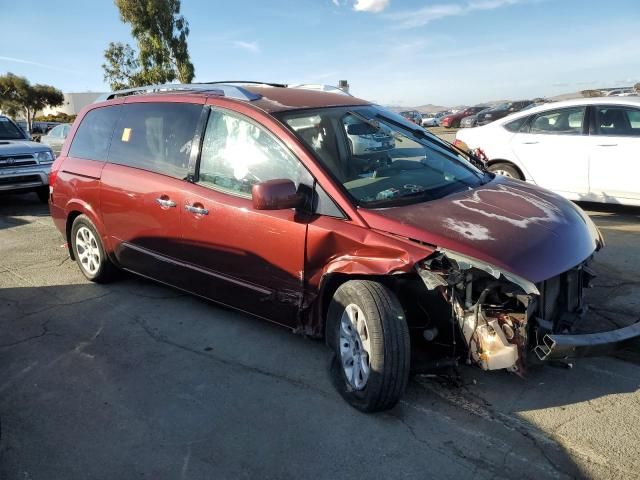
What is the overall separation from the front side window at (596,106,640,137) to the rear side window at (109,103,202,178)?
18.3ft

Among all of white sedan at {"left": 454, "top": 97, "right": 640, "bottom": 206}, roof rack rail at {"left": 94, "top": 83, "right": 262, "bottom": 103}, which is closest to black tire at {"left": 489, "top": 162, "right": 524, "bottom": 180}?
white sedan at {"left": 454, "top": 97, "right": 640, "bottom": 206}

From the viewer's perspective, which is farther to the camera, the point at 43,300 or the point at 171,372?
the point at 43,300

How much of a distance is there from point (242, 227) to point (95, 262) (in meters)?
2.34

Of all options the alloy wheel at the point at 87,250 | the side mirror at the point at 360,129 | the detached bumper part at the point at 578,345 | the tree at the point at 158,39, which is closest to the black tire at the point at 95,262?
the alloy wheel at the point at 87,250

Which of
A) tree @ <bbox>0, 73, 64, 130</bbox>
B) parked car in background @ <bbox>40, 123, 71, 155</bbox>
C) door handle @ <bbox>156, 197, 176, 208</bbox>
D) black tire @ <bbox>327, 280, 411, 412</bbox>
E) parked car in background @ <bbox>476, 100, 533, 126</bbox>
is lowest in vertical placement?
black tire @ <bbox>327, 280, 411, 412</bbox>

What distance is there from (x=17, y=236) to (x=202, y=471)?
6.23m

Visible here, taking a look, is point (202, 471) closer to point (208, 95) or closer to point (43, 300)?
point (208, 95)

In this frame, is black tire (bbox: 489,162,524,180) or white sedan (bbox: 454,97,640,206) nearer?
white sedan (bbox: 454,97,640,206)

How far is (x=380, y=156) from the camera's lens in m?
3.93

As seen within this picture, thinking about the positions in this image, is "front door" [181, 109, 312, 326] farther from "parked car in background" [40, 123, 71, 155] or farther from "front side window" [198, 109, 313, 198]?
"parked car in background" [40, 123, 71, 155]

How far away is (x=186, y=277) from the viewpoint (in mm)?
4176

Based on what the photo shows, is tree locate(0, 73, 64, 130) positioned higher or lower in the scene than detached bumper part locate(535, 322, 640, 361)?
higher

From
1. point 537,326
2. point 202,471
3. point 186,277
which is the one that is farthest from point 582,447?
point 186,277

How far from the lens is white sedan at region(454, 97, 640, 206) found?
22.3 ft
